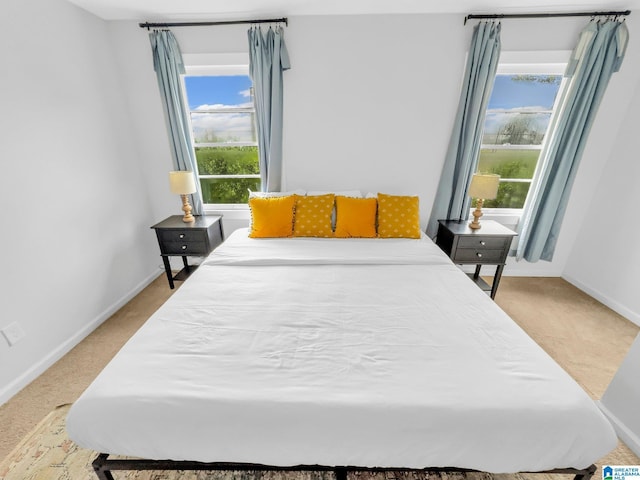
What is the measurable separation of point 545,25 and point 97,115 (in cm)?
373

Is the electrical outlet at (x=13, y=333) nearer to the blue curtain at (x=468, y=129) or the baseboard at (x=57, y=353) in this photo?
the baseboard at (x=57, y=353)

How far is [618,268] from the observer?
2.44 m

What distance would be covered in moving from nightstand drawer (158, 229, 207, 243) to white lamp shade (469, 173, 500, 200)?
2418 mm

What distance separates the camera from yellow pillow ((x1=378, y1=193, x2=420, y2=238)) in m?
2.30

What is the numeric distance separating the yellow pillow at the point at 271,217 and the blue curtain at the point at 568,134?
2.36 meters

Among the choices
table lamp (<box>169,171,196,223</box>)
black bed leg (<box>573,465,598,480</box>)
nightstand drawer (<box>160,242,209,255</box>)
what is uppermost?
table lamp (<box>169,171,196,223</box>)

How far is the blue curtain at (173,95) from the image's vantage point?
2.31 m

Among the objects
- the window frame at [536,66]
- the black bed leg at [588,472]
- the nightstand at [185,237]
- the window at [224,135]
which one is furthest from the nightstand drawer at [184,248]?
the window frame at [536,66]

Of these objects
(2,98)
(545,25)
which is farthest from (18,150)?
(545,25)

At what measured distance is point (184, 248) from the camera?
2.53 metres

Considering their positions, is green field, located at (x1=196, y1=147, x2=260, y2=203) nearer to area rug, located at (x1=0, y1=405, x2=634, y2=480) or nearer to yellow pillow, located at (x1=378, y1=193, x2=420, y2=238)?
yellow pillow, located at (x1=378, y1=193, x2=420, y2=238)

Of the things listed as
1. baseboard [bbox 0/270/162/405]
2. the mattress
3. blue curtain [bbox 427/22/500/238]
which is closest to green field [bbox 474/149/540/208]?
blue curtain [bbox 427/22/500/238]

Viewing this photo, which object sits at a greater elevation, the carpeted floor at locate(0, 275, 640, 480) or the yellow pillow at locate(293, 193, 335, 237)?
the yellow pillow at locate(293, 193, 335, 237)

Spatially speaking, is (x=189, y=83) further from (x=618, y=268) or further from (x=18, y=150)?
(x=618, y=268)
